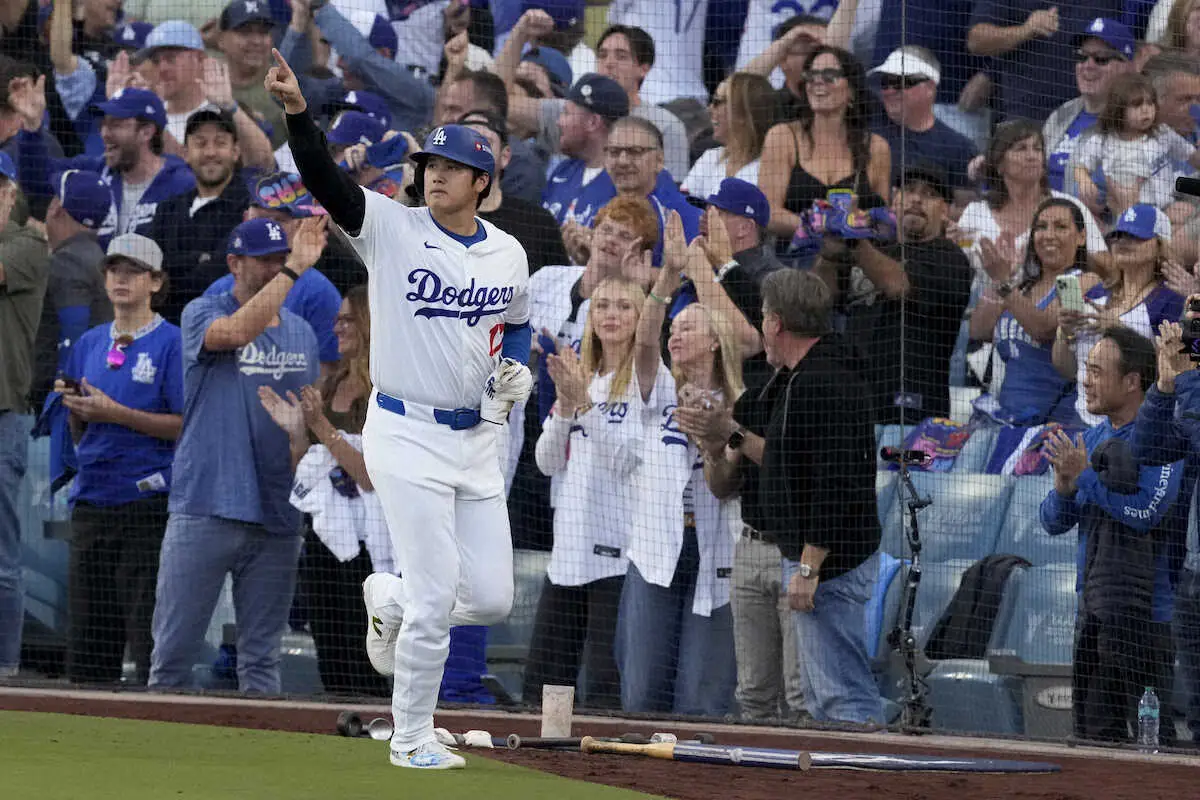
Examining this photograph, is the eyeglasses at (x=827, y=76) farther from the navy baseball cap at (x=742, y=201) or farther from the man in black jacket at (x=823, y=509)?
the man in black jacket at (x=823, y=509)

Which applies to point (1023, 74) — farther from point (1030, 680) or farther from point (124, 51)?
point (124, 51)

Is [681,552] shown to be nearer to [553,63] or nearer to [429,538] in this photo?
[429,538]

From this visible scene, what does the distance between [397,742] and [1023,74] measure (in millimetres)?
5657

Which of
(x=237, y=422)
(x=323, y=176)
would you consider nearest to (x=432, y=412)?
(x=323, y=176)

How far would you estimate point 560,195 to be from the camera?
10062mm

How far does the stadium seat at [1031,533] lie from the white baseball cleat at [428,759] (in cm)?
359

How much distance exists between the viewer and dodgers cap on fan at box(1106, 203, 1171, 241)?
28.2 ft

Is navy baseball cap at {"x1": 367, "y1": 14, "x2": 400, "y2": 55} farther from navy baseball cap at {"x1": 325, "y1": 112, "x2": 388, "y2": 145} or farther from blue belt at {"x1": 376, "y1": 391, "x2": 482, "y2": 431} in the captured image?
blue belt at {"x1": 376, "y1": 391, "x2": 482, "y2": 431}

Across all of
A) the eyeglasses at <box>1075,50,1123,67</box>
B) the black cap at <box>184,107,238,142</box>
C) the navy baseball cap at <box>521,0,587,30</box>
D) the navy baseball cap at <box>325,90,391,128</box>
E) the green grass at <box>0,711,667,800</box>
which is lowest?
the green grass at <box>0,711,667,800</box>

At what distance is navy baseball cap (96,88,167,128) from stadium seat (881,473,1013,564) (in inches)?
200

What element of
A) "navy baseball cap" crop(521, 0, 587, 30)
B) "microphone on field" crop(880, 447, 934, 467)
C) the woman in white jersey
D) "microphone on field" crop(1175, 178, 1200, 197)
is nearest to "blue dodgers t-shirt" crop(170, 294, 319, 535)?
the woman in white jersey

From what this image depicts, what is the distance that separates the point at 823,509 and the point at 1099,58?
322cm

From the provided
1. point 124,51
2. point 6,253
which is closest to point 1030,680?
point 6,253

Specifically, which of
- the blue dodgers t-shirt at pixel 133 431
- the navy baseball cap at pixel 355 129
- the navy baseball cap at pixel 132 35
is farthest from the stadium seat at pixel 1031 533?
the navy baseball cap at pixel 132 35
